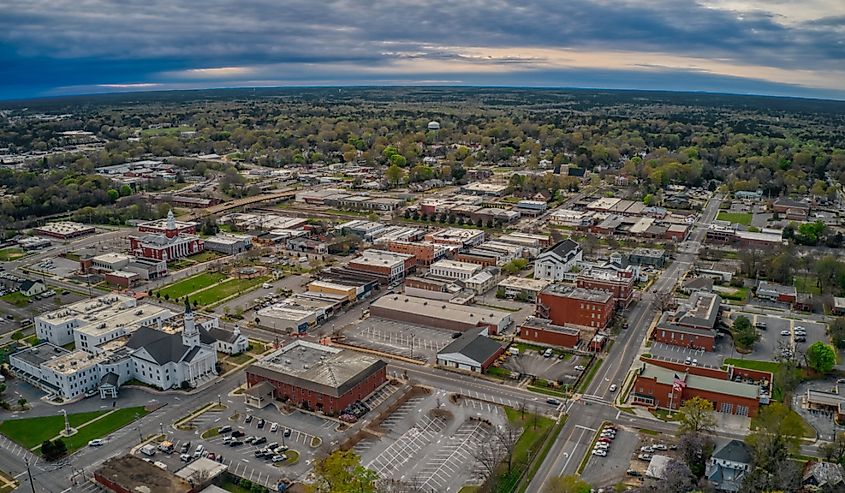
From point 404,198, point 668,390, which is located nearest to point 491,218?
point 404,198

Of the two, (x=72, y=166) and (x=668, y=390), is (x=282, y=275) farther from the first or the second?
(x=72, y=166)

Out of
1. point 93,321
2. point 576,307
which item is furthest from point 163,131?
point 576,307

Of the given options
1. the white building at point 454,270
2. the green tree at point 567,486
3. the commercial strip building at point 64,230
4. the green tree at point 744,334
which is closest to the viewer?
the green tree at point 567,486

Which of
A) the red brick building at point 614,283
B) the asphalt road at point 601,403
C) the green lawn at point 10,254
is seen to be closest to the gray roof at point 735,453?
the asphalt road at point 601,403

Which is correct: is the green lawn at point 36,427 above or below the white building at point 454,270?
below

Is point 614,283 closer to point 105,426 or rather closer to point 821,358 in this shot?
point 821,358

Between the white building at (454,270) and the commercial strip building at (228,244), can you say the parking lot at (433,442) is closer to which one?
the white building at (454,270)

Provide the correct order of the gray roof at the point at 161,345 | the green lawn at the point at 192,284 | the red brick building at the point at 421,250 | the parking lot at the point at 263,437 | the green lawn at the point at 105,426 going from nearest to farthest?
the parking lot at the point at 263,437 < the green lawn at the point at 105,426 < the gray roof at the point at 161,345 < the green lawn at the point at 192,284 < the red brick building at the point at 421,250
